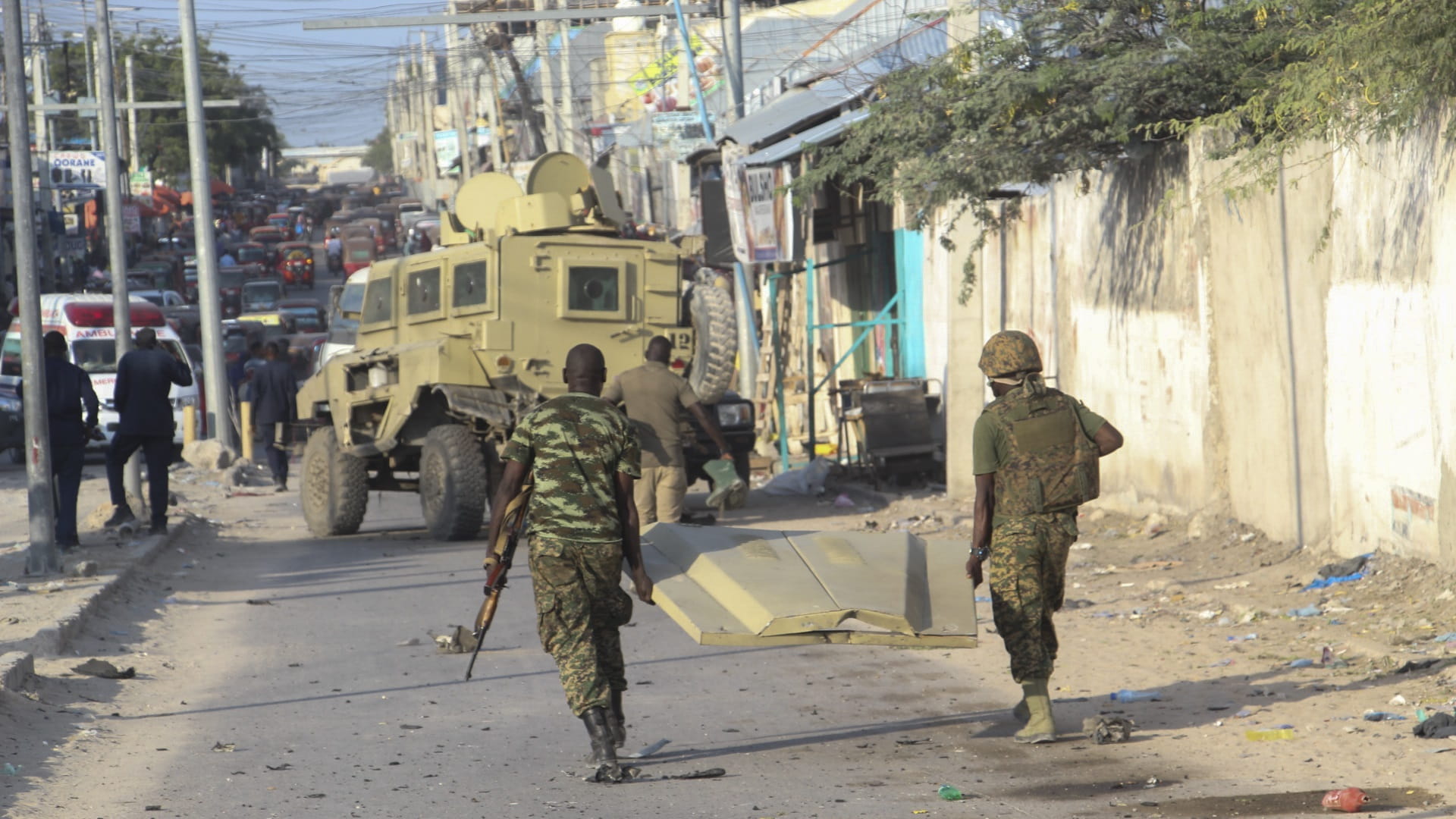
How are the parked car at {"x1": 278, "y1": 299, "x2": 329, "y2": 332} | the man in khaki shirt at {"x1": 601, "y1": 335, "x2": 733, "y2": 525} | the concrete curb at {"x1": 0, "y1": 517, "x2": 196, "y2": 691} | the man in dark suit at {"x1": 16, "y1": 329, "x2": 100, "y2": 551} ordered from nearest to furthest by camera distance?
the concrete curb at {"x1": 0, "y1": 517, "x2": 196, "y2": 691}, the man in khaki shirt at {"x1": 601, "y1": 335, "x2": 733, "y2": 525}, the man in dark suit at {"x1": 16, "y1": 329, "x2": 100, "y2": 551}, the parked car at {"x1": 278, "y1": 299, "x2": 329, "y2": 332}

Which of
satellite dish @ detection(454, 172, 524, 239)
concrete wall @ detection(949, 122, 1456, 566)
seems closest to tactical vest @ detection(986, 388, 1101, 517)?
concrete wall @ detection(949, 122, 1456, 566)

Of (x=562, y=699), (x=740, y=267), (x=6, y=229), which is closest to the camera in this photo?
(x=562, y=699)

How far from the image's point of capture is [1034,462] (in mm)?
6371

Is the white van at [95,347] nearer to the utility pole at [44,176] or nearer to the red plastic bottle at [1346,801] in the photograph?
the utility pole at [44,176]

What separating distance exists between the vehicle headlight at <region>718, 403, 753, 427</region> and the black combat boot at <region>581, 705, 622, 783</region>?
10.0 m

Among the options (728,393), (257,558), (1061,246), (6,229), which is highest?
(6,229)

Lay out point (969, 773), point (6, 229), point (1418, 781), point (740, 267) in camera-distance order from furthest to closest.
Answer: point (6, 229) → point (740, 267) → point (969, 773) → point (1418, 781)

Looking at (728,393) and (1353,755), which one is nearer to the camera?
(1353,755)

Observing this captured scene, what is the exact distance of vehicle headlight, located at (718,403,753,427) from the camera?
52.9 feet

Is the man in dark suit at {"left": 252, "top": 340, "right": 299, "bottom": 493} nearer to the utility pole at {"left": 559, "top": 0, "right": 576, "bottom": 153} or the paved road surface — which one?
the paved road surface

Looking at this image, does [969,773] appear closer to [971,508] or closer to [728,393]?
[971,508]

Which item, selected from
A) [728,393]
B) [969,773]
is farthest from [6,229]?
[969,773]

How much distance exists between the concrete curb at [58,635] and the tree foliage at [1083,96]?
6.04m

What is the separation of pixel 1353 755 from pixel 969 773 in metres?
1.36
